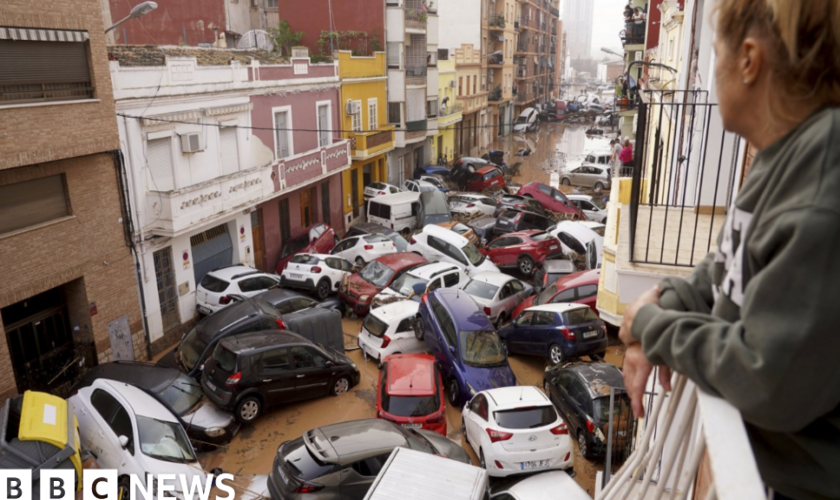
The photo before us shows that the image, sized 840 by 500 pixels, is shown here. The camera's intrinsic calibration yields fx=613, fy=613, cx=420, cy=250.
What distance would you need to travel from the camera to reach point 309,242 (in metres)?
21.2

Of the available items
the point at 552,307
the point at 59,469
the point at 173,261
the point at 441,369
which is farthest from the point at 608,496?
the point at 173,261

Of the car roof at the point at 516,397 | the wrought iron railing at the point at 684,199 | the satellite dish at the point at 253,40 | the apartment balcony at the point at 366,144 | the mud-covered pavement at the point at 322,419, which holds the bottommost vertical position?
the mud-covered pavement at the point at 322,419

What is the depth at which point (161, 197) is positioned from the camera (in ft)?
48.4

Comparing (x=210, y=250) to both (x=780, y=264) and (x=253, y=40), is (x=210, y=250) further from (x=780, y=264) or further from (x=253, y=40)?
(x=780, y=264)

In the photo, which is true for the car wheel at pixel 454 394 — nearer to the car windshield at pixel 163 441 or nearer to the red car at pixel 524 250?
the car windshield at pixel 163 441

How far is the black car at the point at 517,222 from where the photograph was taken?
23.0 m

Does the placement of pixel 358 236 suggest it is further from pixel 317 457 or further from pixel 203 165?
pixel 317 457

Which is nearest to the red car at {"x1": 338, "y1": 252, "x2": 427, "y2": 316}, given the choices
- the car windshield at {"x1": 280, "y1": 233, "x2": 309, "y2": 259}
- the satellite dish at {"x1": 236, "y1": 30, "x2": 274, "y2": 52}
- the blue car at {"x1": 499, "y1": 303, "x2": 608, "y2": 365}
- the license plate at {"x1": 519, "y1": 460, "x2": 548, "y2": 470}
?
the car windshield at {"x1": 280, "y1": 233, "x2": 309, "y2": 259}

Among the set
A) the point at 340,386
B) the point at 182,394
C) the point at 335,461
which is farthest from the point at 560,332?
the point at 182,394

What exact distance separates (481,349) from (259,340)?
450cm

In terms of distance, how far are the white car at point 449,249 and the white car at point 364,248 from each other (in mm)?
839

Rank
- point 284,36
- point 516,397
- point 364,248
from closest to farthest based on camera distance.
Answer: point 516,397, point 364,248, point 284,36

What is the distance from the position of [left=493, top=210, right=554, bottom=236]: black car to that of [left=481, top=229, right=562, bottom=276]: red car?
2.12 metres


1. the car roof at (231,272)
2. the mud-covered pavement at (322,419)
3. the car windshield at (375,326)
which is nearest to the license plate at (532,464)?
the mud-covered pavement at (322,419)
